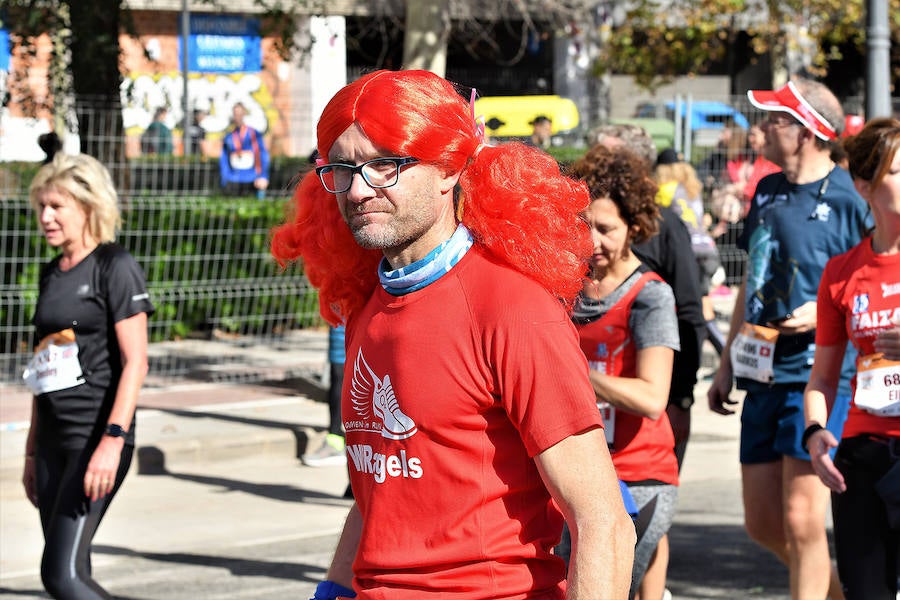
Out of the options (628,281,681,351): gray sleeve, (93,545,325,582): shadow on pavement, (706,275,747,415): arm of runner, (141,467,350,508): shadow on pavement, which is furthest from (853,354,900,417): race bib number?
(141,467,350,508): shadow on pavement

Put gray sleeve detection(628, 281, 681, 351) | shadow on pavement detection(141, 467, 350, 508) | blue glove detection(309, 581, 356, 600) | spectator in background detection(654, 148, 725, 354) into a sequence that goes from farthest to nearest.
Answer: spectator in background detection(654, 148, 725, 354) < shadow on pavement detection(141, 467, 350, 508) < gray sleeve detection(628, 281, 681, 351) < blue glove detection(309, 581, 356, 600)

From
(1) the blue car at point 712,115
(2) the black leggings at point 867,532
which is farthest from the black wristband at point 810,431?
(1) the blue car at point 712,115

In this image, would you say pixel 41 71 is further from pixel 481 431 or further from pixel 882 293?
pixel 481 431

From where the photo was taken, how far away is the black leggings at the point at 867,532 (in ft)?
12.9

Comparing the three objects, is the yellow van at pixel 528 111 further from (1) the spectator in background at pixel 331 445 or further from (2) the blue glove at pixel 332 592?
(2) the blue glove at pixel 332 592

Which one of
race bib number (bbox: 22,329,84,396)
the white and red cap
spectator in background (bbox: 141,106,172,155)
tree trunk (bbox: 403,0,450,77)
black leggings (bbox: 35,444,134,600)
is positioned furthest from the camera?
spectator in background (bbox: 141,106,172,155)

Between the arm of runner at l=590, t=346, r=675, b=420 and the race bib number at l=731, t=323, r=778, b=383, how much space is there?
0.94 metres

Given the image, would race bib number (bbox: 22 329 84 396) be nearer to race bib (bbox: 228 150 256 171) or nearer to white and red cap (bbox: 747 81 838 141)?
white and red cap (bbox: 747 81 838 141)

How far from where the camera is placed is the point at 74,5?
10.8 m

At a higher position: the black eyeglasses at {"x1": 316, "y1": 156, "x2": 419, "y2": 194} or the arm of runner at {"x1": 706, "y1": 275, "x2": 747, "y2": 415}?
the black eyeglasses at {"x1": 316, "y1": 156, "x2": 419, "y2": 194}

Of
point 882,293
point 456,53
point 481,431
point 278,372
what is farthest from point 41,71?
point 456,53

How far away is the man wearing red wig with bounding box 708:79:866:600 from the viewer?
4.76 meters

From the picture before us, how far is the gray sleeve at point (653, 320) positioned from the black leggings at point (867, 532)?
625 mm

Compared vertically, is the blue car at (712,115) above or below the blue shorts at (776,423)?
above
